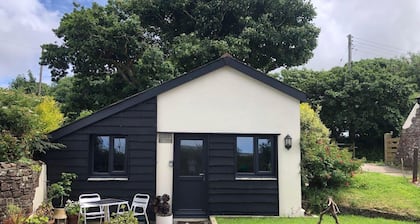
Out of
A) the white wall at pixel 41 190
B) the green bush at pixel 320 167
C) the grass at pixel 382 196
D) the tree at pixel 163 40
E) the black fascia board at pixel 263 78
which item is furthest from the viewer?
the tree at pixel 163 40

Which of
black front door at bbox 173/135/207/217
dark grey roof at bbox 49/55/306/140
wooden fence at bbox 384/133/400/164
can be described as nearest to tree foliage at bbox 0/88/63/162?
dark grey roof at bbox 49/55/306/140

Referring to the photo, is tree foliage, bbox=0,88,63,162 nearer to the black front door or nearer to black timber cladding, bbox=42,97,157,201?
black timber cladding, bbox=42,97,157,201

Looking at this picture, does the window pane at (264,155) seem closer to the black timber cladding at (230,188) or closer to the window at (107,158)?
the black timber cladding at (230,188)

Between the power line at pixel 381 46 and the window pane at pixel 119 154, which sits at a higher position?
the power line at pixel 381 46

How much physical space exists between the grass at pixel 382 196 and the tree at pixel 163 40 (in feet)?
26.2

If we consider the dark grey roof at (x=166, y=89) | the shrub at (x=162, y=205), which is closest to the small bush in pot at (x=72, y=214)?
the shrub at (x=162, y=205)

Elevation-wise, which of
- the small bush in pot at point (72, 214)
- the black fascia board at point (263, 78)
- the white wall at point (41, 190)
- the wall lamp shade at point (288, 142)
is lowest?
the small bush in pot at point (72, 214)

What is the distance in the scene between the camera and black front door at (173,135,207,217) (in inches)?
378

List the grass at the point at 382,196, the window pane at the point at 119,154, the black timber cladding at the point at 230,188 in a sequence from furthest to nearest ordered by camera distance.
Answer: the grass at the point at 382,196 < the black timber cladding at the point at 230,188 < the window pane at the point at 119,154

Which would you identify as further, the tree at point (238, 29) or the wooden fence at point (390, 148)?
the wooden fence at point (390, 148)

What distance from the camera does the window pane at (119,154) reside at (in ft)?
31.2

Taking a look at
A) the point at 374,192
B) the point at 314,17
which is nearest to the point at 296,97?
the point at 374,192

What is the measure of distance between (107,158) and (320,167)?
5974 mm

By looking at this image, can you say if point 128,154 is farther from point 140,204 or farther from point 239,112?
point 239,112
